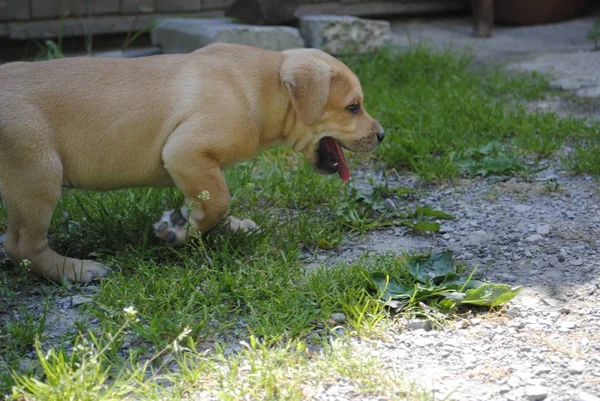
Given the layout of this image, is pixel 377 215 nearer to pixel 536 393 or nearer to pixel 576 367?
pixel 576 367

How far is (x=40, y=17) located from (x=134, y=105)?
13.5ft

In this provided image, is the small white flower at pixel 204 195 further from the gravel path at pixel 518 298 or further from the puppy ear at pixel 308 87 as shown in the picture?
the gravel path at pixel 518 298

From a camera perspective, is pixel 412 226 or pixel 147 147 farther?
pixel 412 226

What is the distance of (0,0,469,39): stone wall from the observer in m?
7.14

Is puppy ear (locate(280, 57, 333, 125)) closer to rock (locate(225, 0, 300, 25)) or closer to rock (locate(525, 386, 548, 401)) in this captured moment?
rock (locate(525, 386, 548, 401))

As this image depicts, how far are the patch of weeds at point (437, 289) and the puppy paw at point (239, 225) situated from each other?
2.87 feet

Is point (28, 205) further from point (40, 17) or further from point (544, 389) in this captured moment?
point (40, 17)

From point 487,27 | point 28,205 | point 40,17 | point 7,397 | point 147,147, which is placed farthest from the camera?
point 487,27

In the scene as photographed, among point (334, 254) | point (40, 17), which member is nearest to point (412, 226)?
point (334, 254)

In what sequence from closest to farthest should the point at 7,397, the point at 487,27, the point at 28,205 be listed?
the point at 7,397 → the point at 28,205 → the point at 487,27

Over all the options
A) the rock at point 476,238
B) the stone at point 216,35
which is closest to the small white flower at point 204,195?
the rock at point 476,238

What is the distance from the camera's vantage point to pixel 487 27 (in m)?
8.88

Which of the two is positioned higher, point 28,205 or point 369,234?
point 28,205

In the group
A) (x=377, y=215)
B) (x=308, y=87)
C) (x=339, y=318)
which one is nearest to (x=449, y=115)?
(x=377, y=215)
